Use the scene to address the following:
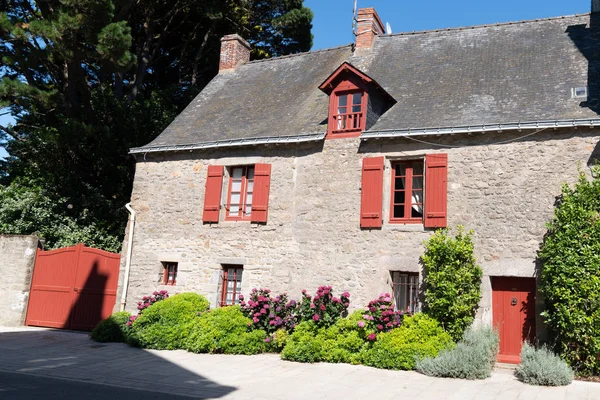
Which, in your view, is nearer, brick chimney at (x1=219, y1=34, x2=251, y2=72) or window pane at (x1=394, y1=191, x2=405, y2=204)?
window pane at (x1=394, y1=191, x2=405, y2=204)

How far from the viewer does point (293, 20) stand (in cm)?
2008

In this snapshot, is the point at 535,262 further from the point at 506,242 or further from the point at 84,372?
the point at 84,372

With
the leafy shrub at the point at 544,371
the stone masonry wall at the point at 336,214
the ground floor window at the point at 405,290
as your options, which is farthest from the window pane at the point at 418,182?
the leafy shrub at the point at 544,371

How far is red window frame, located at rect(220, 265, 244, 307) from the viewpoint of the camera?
11.6m

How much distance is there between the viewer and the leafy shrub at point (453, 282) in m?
9.13

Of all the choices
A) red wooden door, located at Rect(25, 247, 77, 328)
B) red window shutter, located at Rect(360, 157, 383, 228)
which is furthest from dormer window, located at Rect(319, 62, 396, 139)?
red wooden door, located at Rect(25, 247, 77, 328)

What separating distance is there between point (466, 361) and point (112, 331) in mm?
7256

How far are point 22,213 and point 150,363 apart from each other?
7.45 metres

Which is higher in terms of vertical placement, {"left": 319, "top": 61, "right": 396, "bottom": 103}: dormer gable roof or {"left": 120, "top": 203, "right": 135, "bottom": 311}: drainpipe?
{"left": 319, "top": 61, "right": 396, "bottom": 103}: dormer gable roof

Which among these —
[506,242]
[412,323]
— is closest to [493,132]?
[506,242]

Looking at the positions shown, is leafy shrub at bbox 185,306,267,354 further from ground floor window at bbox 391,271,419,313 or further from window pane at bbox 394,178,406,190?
window pane at bbox 394,178,406,190

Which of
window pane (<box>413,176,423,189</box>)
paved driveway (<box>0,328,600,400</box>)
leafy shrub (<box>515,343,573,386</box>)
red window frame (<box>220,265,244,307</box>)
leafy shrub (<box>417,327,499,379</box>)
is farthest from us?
red window frame (<box>220,265,244,307</box>)

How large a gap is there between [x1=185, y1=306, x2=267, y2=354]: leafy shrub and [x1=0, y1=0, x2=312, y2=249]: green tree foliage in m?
6.09

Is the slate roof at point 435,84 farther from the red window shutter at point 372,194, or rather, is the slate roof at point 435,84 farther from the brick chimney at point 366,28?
the red window shutter at point 372,194
